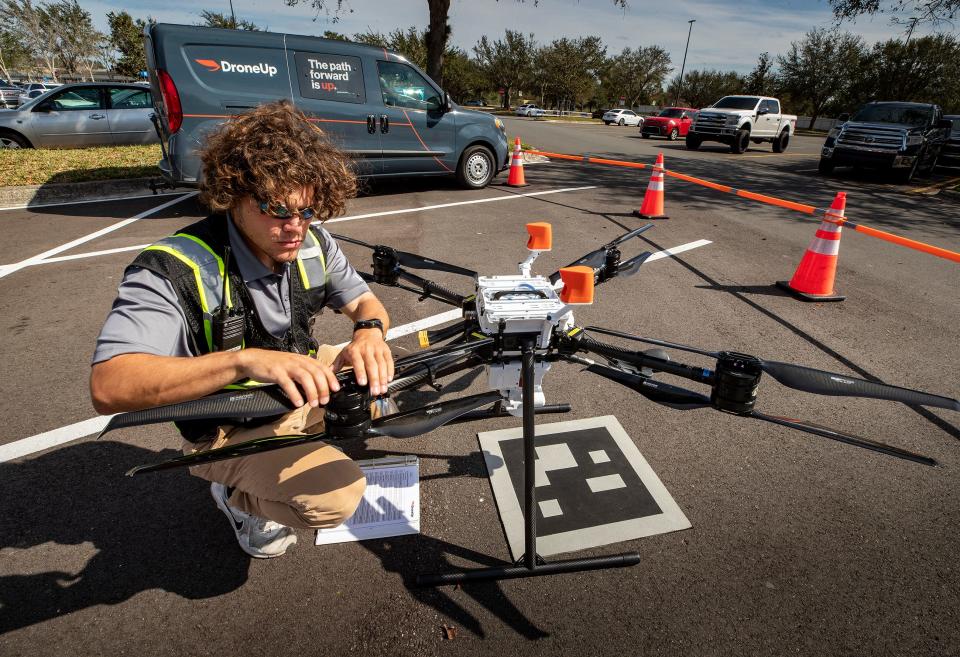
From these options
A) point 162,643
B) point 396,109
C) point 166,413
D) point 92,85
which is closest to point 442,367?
point 166,413

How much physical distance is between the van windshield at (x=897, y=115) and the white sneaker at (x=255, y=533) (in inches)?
631

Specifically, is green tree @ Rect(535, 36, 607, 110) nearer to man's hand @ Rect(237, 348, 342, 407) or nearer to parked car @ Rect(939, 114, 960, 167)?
parked car @ Rect(939, 114, 960, 167)

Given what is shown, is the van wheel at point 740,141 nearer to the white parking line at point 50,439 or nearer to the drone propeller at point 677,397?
the drone propeller at point 677,397

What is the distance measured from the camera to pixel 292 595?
1.90 m

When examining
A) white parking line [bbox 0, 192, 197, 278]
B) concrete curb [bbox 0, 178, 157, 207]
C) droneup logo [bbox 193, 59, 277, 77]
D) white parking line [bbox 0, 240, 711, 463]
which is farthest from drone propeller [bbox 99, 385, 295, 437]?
concrete curb [bbox 0, 178, 157, 207]

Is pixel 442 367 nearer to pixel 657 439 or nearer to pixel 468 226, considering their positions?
pixel 657 439

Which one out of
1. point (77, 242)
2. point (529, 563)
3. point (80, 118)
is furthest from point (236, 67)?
point (529, 563)

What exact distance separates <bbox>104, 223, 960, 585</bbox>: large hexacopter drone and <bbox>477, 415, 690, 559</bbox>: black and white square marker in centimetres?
20

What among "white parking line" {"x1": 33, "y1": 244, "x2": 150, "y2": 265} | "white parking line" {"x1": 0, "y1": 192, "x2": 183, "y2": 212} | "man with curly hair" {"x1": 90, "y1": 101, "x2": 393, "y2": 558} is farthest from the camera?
"white parking line" {"x1": 0, "y1": 192, "x2": 183, "y2": 212}

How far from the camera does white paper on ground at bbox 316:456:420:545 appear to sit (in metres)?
2.19

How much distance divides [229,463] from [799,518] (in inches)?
102

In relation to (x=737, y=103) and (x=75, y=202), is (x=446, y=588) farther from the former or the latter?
(x=737, y=103)

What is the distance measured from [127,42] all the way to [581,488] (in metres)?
60.3

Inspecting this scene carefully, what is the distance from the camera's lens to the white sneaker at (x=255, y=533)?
2031 mm
